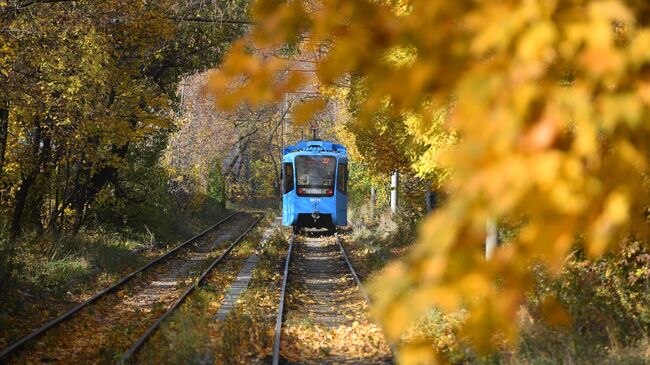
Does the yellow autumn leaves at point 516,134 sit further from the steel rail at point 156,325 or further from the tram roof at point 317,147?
the tram roof at point 317,147

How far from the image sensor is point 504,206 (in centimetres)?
223

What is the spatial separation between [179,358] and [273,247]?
15195 mm

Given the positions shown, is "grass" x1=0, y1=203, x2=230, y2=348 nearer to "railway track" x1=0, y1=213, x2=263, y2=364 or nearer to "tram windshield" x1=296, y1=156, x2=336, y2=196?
"railway track" x1=0, y1=213, x2=263, y2=364

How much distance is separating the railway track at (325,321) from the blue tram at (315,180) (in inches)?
308

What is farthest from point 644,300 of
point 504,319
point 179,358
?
point 504,319

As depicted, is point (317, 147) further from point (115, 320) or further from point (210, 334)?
point (210, 334)

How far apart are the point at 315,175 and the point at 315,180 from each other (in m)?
0.18

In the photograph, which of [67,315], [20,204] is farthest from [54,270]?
[67,315]

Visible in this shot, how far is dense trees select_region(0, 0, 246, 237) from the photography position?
46.4ft

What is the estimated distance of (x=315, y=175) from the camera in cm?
2828

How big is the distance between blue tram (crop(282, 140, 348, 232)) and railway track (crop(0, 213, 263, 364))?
8.53 meters

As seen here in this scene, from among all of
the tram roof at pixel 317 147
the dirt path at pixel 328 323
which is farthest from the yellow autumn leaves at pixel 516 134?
the tram roof at pixel 317 147

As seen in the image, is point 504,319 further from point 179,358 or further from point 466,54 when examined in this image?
point 179,358

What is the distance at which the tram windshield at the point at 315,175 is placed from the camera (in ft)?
92.4
